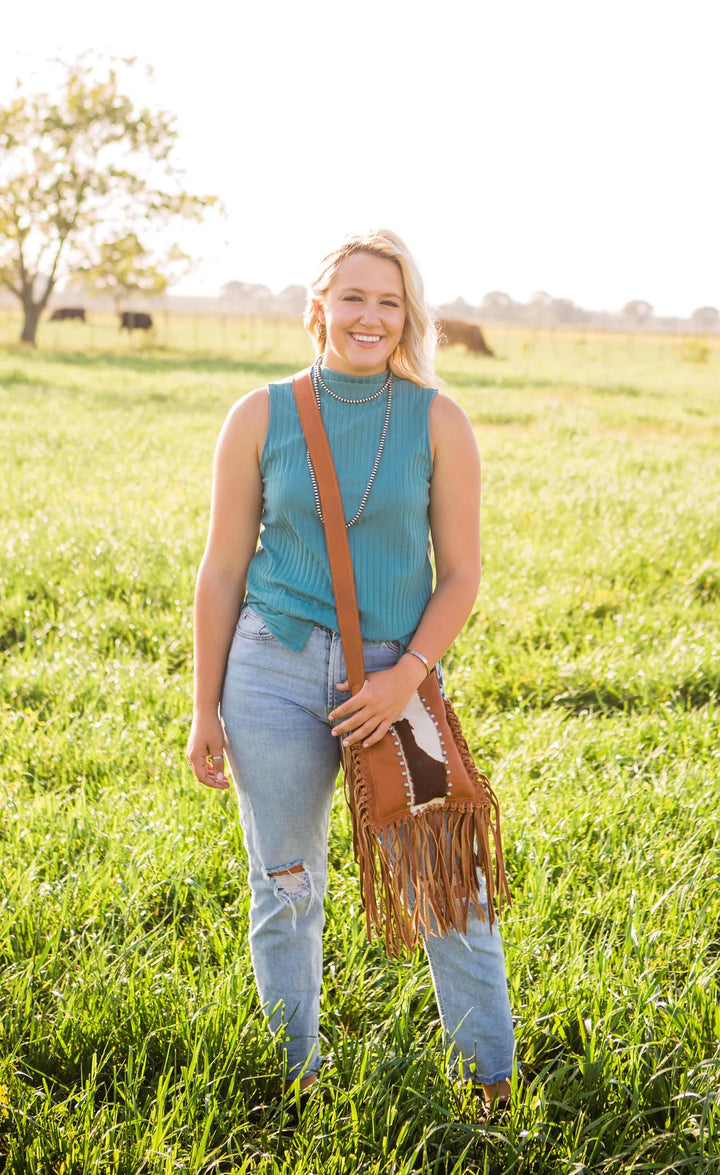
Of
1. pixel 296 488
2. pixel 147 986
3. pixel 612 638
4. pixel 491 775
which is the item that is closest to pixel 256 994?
pixel 147 986

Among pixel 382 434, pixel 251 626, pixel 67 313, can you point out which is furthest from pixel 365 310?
pixel 67 313

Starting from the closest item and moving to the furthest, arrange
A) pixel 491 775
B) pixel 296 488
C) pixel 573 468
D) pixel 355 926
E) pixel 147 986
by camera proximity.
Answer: pixel 296 488, pixel 147 986, pixel 355 926, pixel 491 775, pixel 573 468

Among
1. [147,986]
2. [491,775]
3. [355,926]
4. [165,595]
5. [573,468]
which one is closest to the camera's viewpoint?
[147,986]

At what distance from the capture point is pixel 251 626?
219 cm

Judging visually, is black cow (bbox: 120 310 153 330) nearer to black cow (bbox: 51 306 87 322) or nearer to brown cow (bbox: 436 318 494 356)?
black cow (bbox: 51 306 87 322)

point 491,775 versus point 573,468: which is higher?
point 573,468

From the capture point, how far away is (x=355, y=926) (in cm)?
285

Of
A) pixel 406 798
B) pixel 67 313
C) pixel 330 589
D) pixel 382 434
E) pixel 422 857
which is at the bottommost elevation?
pixel 422 857

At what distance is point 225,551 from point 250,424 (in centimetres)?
29

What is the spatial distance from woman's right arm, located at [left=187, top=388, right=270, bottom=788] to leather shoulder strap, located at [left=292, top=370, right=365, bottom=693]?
6.1 inches

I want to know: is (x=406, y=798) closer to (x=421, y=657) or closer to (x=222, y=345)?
(x=421, y=657)

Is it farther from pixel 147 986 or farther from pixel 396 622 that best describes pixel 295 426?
pixel 147 986

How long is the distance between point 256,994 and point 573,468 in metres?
9.13

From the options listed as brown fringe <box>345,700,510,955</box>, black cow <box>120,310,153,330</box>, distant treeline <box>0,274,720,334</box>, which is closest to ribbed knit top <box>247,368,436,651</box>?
brown fringe <box>345,700,510,955</box>
